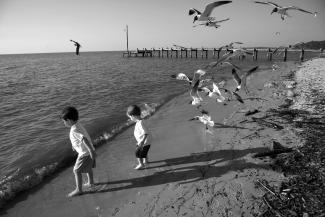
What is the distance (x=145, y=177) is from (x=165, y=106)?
803 centimetres

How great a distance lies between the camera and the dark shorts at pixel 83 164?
5.00 metres

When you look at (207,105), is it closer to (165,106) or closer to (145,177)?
(165,106)

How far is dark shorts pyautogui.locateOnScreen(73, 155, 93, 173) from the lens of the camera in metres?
5.00

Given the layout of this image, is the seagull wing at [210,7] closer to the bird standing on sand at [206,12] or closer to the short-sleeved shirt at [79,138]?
the bird standing on sand at [206,12]

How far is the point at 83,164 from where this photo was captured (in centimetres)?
505

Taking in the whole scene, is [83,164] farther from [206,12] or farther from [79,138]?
[206,12]

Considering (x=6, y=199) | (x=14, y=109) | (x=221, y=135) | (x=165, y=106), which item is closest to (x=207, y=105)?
(x=165, y=106)

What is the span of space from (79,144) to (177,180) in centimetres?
217

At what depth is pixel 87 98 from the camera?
16.7 meters

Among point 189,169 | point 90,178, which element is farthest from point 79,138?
point 189,169

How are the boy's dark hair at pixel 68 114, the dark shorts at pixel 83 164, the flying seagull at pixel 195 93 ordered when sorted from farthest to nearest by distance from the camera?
the flying seagull at pixel 195 93 < the dark shorts at pixel 83 164 < the boy's dark hair at pixel 68 114

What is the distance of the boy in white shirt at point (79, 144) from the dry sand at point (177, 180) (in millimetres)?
513

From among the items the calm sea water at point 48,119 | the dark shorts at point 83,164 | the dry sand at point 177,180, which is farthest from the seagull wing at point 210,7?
the calm sea water at point 48,119

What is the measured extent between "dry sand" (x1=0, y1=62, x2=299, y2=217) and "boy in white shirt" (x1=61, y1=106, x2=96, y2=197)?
1.68 ft
